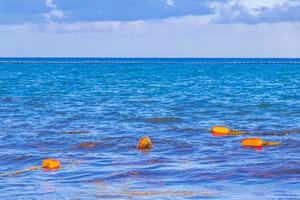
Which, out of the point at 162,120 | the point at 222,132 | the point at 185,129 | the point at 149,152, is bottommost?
the point at 162,120

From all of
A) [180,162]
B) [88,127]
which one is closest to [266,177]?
[180,162]

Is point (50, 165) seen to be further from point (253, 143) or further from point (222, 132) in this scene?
point (222, 132)

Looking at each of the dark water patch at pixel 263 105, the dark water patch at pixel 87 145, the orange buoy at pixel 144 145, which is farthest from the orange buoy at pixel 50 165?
the dark water patch at pixel 263 105

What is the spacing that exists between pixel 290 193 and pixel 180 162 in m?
5.32

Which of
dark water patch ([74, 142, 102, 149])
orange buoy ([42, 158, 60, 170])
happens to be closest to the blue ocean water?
dark water patch ([74, 142, 102, 149])

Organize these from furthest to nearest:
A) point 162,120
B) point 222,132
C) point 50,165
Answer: point 162,120, point 222,132, point 50,165

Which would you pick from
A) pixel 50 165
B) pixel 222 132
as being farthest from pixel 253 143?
pixel 50 165

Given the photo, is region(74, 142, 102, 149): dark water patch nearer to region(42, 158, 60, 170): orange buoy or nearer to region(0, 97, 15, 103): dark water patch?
region(42, 158, 60, 170): orange buoy

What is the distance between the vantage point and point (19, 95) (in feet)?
164

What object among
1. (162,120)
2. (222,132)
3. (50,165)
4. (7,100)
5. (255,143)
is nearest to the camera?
(50,165)

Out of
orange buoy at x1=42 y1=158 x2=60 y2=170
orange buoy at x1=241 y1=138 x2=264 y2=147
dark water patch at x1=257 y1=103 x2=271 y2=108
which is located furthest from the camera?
dark water patch at x1=257 y1=103 x2=271 y2=108

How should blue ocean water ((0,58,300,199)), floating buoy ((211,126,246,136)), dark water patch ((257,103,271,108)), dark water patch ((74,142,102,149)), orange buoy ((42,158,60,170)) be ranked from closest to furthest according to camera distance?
1. blue ocean water ((0,58,300,199))
2. orange buoy ((42,158,60,170))
3. dark water patch ((74,142,102,149))
4. floating buoy ((211,126,246,136))
5. dark water patch ((257,103,271,108))

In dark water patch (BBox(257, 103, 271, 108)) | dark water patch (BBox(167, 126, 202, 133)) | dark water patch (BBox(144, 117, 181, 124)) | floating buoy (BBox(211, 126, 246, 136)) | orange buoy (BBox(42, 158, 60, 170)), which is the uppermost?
orange buoy (BBox(42, 158, 60, 170))

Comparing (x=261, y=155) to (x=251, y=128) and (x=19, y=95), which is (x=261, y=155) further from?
(x=19, y=95)
